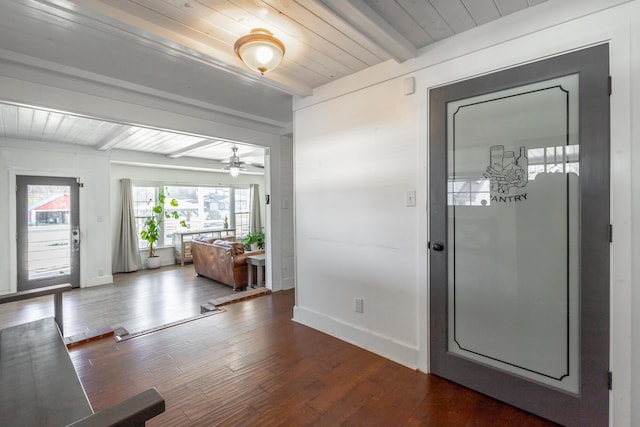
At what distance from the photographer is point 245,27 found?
1.90 metres

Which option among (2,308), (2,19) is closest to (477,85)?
(2,19)

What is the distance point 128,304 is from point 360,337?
382cm

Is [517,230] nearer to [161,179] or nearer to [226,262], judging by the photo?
[226,262]

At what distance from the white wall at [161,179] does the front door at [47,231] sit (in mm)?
1348

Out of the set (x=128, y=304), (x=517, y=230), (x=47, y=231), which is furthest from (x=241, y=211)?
(x=517, y=230)

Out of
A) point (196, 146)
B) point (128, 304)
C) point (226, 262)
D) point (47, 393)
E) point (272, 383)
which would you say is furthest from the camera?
point (196, 146)

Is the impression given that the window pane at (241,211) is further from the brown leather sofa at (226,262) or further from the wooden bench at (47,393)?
the wooden bench at (47,393)

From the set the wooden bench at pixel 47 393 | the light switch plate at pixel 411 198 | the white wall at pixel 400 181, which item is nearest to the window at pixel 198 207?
the white wall at pixel 400 181

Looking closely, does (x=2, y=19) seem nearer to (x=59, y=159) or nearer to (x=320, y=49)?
(x=320, y=49)

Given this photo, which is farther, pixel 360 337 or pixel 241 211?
pixel 241 211

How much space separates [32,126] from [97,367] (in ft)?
12.4

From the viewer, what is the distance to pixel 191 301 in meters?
4.65

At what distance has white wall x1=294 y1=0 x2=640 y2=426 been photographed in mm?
1519

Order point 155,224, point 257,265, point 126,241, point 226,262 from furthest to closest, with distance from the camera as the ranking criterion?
point 155,224, point 126,241, point 226,262, point 257,265
